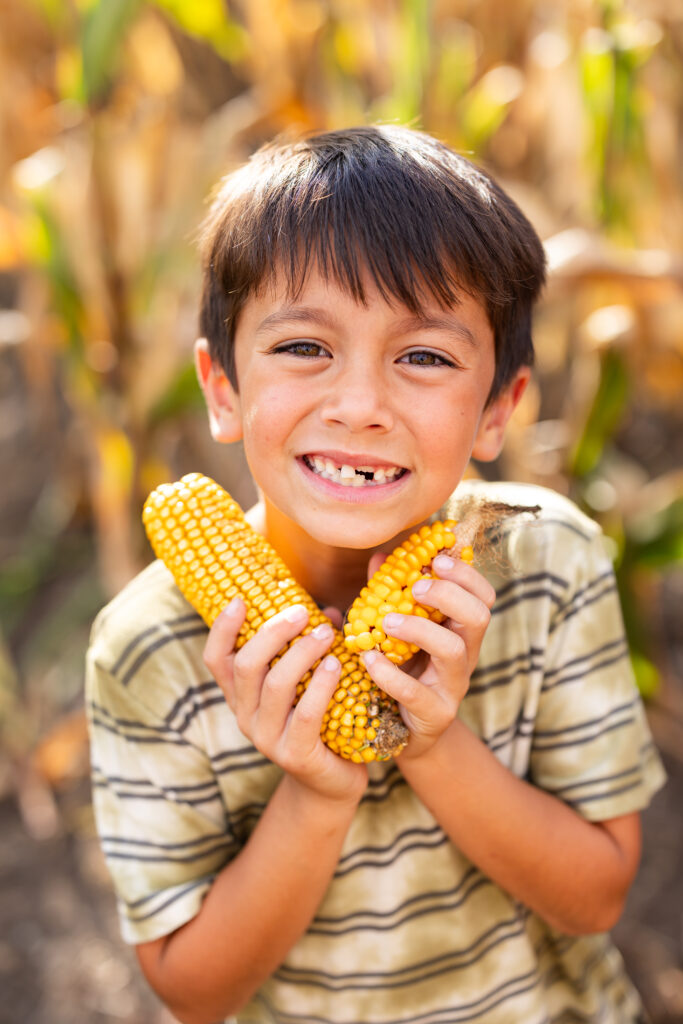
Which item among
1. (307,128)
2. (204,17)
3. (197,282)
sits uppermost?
(204,17)

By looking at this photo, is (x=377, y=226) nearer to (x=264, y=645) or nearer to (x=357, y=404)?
(x=357, y=404)

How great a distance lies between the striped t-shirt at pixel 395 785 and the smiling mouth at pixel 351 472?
0.20m

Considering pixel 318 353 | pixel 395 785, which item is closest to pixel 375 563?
pixel 318 353

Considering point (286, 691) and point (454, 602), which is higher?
point (454, 602)

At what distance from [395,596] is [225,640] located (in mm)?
250

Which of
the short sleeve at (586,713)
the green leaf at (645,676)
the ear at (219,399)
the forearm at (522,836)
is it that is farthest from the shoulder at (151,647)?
the green leaf at (645,676)

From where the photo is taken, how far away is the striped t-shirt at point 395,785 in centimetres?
140

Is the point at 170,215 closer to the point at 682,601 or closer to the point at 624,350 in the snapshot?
the point at 624,350

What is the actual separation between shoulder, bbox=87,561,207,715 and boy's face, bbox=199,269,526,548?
30 centimetres

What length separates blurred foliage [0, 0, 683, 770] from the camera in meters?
2.68

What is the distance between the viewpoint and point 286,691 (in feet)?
3.84

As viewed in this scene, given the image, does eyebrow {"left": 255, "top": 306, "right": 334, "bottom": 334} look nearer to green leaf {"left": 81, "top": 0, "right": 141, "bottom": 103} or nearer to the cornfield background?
the cornfield background

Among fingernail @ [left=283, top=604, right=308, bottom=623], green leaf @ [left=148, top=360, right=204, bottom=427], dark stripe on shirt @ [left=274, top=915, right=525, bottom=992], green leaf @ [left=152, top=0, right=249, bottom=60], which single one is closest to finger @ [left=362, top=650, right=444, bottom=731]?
fingernail @ [left=283, top=604, right=308, bottom=623]

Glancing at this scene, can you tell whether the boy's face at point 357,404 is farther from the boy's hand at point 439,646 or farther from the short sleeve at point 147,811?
the short sleeve at point 147,811
